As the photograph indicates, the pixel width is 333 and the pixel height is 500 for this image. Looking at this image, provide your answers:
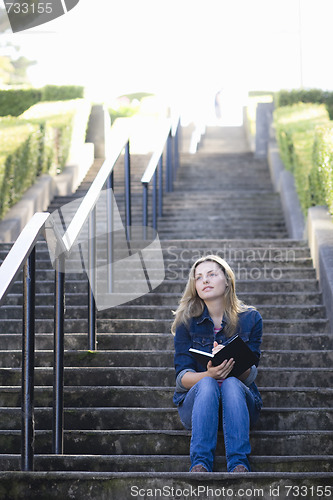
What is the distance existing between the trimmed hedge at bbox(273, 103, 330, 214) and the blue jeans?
3.69 meters

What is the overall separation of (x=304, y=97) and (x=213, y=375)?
442 inches

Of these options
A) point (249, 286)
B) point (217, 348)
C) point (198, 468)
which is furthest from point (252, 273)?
point (198, 468)

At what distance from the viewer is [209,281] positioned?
3.98 metres

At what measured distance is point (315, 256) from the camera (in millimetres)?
6090

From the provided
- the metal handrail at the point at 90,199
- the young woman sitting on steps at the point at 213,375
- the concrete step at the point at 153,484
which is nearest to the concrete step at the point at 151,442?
the young woman sitting on steps at the point at 213,375

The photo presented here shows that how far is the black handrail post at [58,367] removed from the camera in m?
3.76

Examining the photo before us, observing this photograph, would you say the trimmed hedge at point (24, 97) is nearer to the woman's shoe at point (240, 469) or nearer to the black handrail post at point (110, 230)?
the black handrail post at point (110, 230)

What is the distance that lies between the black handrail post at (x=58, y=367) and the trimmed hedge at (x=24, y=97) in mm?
12526

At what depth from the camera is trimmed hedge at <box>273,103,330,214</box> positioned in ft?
24.3

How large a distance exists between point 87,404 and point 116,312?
4.24 ft

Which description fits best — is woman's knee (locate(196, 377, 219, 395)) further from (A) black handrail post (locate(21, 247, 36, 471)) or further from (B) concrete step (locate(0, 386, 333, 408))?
(A) black handrail post (locate(21, 247, 36, 471))

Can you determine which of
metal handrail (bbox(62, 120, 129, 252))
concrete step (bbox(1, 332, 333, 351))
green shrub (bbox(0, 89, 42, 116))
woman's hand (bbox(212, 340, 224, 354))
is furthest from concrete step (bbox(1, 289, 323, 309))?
green shrub (bbox(0, 89, 42, 116))

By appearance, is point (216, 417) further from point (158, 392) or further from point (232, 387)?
point (158, 392)

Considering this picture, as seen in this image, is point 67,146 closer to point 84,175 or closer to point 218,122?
point 84,175
